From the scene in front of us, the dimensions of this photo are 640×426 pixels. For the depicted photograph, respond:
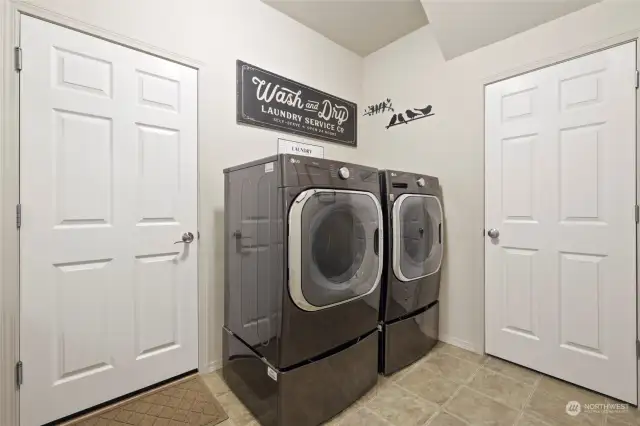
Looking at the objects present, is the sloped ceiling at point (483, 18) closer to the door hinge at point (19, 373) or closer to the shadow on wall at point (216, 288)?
the shadow on wall at point (216, 288)

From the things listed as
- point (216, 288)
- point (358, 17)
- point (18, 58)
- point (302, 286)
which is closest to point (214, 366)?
point (216, 288)

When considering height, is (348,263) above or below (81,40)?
below

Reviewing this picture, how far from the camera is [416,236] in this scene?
200 cm

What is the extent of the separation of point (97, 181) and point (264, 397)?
1.43m

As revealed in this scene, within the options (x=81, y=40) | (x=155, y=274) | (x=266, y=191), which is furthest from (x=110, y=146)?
(x=266, y=191)

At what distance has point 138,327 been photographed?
5.49ft

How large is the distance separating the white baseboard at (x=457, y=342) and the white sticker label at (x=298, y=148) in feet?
6.14

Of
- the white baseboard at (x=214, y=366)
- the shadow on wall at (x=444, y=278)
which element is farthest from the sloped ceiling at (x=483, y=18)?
the white baseboard at (x=214, y=366)

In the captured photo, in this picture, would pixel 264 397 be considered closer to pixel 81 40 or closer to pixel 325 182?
pixel 325 182

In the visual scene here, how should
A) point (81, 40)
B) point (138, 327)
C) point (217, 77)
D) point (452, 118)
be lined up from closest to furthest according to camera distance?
point (81, 40), point (138, 327), point (217, 77), point (452, 118)

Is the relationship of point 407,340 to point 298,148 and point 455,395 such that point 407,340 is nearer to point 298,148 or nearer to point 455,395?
point 455,395

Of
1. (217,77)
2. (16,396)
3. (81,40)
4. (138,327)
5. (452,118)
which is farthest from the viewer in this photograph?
(452,118)

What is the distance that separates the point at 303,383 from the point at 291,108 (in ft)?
6.53

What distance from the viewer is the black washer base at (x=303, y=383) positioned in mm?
1325
